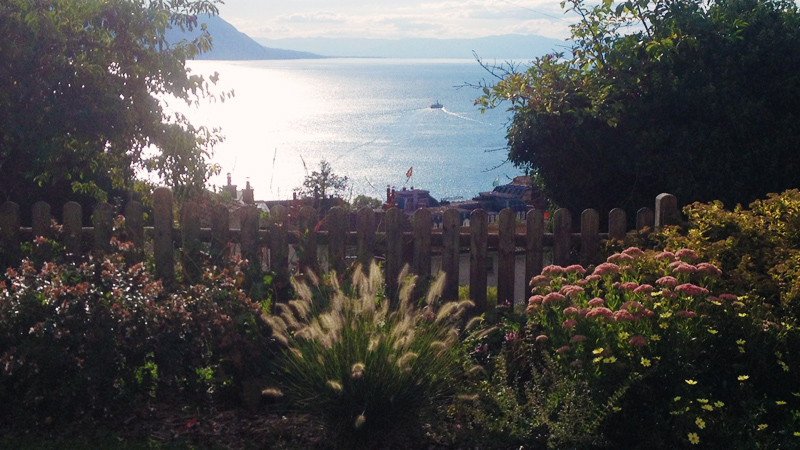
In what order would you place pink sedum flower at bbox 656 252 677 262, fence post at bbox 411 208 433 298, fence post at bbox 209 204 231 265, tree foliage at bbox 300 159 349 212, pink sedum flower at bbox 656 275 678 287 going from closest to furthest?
pink sedum flower at bbox 656 275 678 287, pink sedum flower at bbox 656 252 677 262, fence post at bbox 209 204 231 265, fence post at bbox 411 208 433 298, tree foliage at bbox 300 159 349 212

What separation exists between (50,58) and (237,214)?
1893mm

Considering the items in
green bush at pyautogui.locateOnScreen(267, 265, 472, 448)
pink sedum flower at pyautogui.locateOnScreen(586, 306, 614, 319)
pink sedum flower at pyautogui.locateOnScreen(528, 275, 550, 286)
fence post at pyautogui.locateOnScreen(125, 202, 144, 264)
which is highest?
Answer: fence post at pyautogui.locateOnScreen(125, 202, 144, 264)

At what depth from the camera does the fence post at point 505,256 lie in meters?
6.55

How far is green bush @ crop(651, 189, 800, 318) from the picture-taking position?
14.8 feet

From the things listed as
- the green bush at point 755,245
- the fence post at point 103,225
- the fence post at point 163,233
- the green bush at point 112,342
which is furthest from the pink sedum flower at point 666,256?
the fence post at point 103,225

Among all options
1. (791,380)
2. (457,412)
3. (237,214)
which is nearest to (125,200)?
(237,214)

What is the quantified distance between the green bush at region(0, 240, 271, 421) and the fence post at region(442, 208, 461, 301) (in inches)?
87.2

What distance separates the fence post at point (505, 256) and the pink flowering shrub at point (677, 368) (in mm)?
2067

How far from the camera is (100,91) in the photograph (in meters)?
5.95

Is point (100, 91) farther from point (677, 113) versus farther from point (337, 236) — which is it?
point (677, 113)

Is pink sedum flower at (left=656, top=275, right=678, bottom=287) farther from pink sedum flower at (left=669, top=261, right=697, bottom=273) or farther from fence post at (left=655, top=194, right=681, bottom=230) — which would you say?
fence post at (left=655, top=194, right=681, bottom=230)

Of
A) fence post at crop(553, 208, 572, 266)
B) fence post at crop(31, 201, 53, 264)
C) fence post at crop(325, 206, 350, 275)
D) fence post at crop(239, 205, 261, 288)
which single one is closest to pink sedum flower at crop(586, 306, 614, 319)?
fence post at crop(553, 208, 572, 266)

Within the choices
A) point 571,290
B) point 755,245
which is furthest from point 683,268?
point 755,245

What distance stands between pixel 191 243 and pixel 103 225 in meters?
1.04
